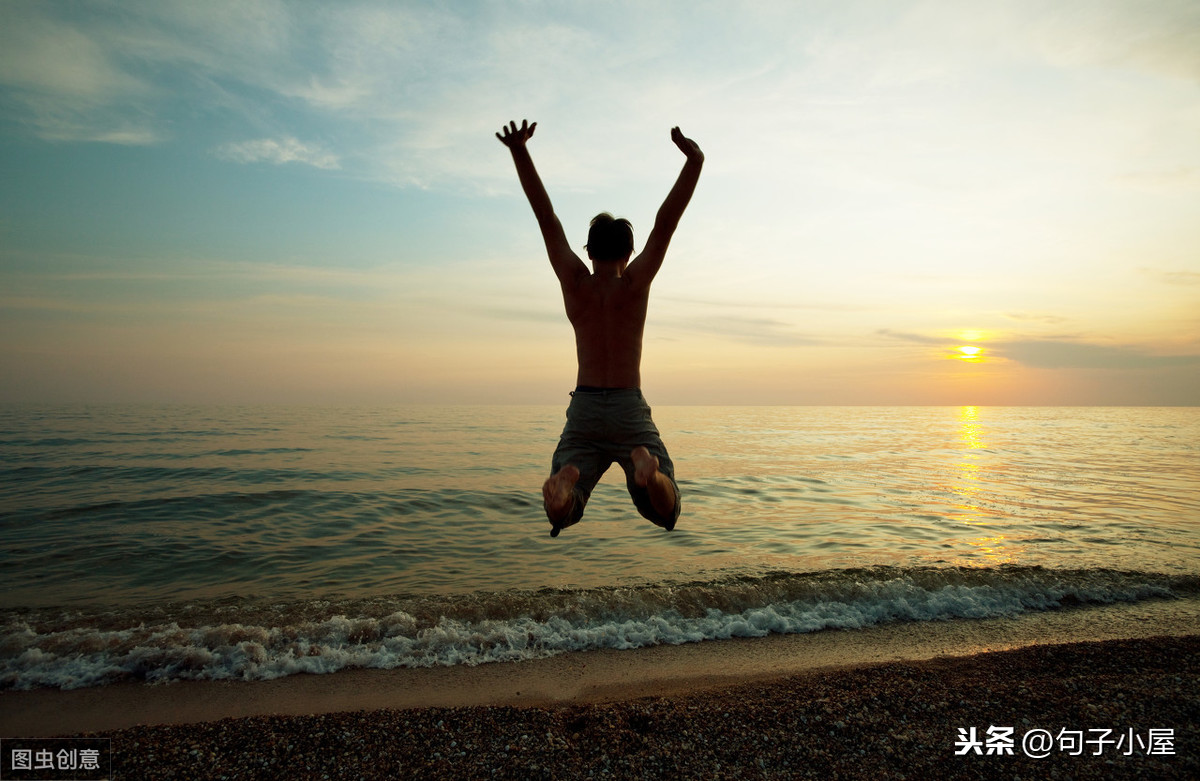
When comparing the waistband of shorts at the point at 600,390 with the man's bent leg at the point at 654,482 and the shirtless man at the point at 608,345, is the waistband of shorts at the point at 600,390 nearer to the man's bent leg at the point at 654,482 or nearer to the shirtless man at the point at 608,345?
the shirtless man at the point at 608,345

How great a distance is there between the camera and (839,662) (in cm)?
682

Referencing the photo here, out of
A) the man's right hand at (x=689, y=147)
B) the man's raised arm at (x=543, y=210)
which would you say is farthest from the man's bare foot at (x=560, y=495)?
the man's right hand at (x=689, y=147)

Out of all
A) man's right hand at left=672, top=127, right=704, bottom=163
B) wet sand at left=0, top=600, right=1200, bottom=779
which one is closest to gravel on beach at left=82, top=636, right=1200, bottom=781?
wet sand at left=0, top=600, right=1200, bottom=779

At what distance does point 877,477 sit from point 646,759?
738 inches

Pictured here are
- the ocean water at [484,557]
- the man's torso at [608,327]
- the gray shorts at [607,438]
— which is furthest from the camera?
the ocean water at [484,557]

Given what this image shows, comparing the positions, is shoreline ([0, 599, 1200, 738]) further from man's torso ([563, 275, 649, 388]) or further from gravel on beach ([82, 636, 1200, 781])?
man's torso ([563, 275, 649, 388])

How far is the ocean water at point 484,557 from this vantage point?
7.41 m

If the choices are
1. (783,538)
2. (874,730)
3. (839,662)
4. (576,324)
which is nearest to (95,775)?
(576,324)

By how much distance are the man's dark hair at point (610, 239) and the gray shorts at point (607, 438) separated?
96 centimetres

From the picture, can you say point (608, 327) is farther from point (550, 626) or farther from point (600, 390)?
point (550, 626)

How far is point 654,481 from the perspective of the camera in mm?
4121

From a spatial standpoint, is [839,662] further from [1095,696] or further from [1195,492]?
[1195,492]

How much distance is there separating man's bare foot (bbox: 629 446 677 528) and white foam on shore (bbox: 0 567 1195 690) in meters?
3.68

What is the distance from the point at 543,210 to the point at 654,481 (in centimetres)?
198
